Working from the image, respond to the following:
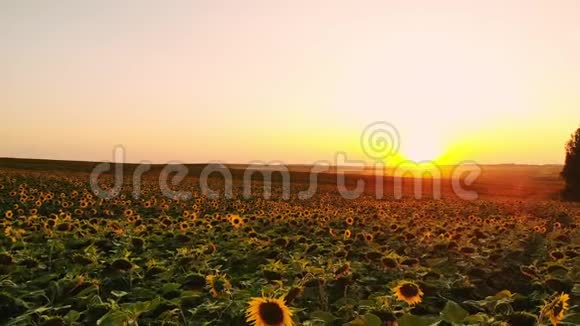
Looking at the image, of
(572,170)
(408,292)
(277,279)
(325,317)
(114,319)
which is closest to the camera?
(114,319)

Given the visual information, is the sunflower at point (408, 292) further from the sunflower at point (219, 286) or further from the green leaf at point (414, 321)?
the sunflower at point (219, 286)

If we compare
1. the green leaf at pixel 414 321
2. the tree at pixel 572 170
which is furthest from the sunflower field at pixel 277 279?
the tree at pixel 572 170

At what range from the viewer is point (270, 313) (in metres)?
3.46

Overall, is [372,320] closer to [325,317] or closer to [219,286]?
[325,317]

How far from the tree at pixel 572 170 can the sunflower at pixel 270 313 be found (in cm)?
4869

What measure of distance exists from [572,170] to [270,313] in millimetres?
49704

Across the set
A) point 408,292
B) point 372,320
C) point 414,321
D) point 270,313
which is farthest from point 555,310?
point 270,313

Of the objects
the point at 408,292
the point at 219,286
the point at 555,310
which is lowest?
the point at 408,292

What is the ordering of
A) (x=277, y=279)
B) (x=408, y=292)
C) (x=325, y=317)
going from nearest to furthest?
1. (x=325, y=317)
2. (x=408, y=292)
3. (x=277, y=279)

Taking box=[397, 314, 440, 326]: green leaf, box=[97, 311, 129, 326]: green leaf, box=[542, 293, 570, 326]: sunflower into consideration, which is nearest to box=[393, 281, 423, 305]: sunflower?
box=[397, 314, 440, 326]: green leaf

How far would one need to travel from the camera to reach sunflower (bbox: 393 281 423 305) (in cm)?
477

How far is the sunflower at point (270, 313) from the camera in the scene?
11.3 ft

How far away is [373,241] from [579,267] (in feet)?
12.1

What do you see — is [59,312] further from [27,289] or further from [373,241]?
[373,241]
